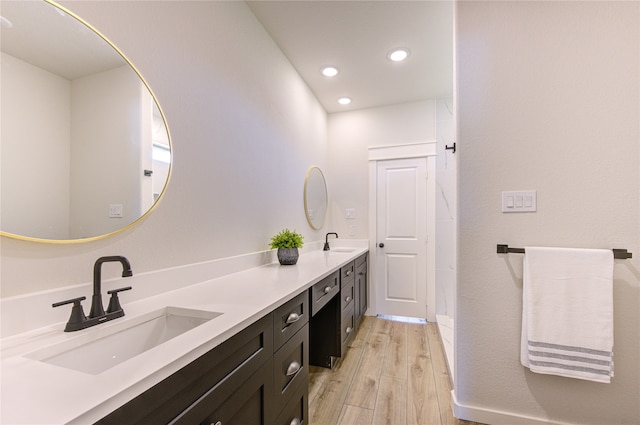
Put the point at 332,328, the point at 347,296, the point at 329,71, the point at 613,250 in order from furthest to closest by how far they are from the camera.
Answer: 1. the point at 329,71
2. the point at 347,296
3. the point at 332,328
4. the point at 613,250

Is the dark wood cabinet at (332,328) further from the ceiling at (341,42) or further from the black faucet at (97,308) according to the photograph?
the ceiling at (341,42)

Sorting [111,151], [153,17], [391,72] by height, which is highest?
[391,72]

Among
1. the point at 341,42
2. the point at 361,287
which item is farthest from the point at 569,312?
the point at 341,42

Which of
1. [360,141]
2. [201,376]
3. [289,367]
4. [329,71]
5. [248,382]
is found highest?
[329,71]

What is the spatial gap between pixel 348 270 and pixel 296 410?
4.35ft

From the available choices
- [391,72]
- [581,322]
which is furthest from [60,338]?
[391,72]

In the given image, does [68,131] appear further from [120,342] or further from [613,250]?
[613,250]

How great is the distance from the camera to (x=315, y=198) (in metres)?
3.26

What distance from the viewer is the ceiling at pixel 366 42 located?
2.01m

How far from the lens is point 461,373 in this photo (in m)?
1.69

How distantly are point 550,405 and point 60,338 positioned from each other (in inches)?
89.5

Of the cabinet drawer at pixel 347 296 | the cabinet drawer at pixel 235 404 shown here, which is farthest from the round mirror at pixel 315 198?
the cabinet drawer at pixel 235 404

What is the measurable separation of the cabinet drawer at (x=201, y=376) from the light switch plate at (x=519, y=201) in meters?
1.45

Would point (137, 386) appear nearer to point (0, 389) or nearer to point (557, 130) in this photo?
point (0, 389)
